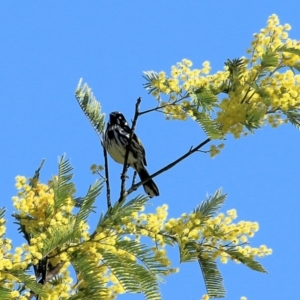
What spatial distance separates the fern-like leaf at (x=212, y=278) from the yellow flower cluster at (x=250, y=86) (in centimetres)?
60

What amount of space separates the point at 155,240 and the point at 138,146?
243 cm

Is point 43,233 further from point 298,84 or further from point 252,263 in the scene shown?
point 298,84

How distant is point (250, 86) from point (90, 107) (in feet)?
3.15

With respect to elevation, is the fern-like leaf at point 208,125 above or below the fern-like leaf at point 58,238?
above

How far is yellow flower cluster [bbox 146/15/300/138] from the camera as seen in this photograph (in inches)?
125

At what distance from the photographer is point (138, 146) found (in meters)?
5.45

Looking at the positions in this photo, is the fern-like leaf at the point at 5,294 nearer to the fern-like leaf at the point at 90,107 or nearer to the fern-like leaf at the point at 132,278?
the fern-like leaf at the point at 132,278

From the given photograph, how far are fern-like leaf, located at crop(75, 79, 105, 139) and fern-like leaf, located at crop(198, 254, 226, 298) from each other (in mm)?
1008

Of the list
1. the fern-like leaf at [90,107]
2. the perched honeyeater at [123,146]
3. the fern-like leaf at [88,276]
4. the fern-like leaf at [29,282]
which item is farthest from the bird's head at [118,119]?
the fern-like leaf at [29,282]

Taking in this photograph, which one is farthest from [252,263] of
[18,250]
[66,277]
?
[18,250]

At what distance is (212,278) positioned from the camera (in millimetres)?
3135

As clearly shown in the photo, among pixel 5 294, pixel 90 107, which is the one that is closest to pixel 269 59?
pixel 90 107

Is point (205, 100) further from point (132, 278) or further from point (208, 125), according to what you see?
point (132, 278)

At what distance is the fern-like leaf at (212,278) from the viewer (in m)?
3.11
